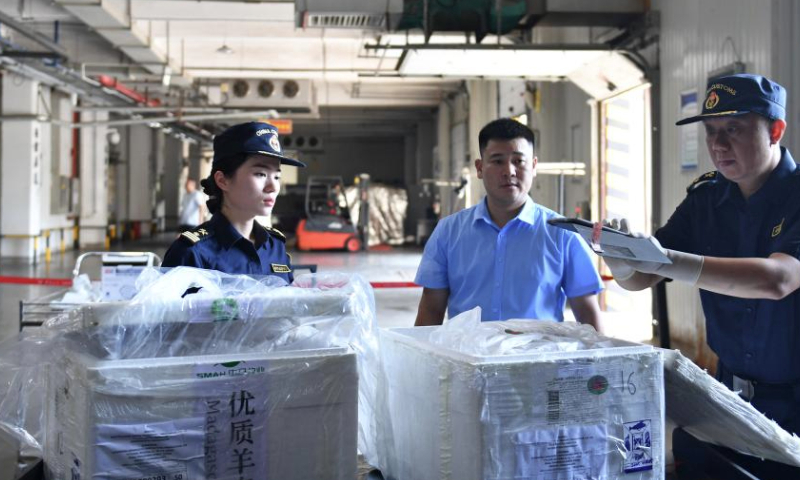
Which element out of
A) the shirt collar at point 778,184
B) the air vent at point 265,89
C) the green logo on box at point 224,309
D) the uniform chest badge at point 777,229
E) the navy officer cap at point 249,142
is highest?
the air vent at point 265,89

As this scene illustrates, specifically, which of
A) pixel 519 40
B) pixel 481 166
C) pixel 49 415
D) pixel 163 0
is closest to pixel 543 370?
pixel 49 415

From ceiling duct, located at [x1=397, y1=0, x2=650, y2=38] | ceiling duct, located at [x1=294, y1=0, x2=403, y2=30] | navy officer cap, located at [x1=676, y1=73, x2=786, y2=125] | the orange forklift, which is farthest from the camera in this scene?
the orange forklift

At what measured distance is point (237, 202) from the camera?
7.64 ft

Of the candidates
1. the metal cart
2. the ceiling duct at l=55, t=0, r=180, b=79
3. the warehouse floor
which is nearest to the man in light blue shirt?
the warehouse floor

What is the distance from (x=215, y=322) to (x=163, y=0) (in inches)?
384

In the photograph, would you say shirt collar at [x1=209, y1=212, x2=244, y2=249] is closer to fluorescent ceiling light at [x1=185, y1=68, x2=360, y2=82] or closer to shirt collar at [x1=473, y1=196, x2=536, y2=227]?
shirt collar at [x1=473, y1=196, x2=536, y2=227]

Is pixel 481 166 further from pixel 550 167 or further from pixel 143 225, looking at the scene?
pixel 143 225

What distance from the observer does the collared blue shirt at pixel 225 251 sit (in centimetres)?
223

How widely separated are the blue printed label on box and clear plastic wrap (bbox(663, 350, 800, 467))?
14 centimetres

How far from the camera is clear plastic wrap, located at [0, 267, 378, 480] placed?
1.33 meters

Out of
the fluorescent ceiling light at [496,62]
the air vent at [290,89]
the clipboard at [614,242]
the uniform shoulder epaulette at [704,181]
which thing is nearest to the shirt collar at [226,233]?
the clipboard at [614,242]

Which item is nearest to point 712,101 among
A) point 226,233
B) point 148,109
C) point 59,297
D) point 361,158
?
point 226,233

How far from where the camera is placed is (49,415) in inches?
64.2

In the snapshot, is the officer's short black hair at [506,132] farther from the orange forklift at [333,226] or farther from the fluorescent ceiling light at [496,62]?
the orange forklift at [333,226]
